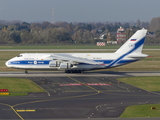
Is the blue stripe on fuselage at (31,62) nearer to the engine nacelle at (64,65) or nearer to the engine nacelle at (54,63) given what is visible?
the engine nacelle at (54,63)

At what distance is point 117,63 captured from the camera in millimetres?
56000

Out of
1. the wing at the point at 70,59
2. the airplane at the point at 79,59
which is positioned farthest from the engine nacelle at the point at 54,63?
the wing at the point at 70,59

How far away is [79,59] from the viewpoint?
179 ft

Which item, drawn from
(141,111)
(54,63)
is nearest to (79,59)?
(54,63)

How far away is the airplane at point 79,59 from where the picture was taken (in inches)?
2157

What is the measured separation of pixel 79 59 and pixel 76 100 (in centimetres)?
2037

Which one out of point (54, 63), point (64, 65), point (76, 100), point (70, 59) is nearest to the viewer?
point (76, 100)

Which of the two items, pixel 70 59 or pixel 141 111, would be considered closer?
pixel 141 111

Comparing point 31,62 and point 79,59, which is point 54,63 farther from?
point 79,59

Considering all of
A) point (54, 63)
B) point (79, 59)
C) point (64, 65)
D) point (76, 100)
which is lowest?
point (76, 100)

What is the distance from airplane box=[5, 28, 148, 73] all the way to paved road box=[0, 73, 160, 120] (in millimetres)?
6873

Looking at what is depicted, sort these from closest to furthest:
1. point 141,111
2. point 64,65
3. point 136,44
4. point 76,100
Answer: point 141,111
point 76,100
point 64,65
point 136,44

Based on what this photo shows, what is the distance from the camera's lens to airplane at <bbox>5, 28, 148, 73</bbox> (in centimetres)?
5478

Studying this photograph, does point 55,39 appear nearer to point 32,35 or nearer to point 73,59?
point 32,35
